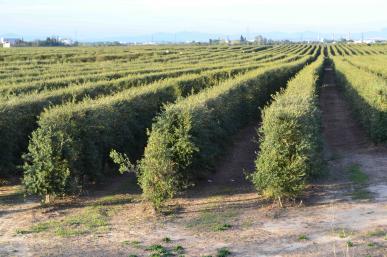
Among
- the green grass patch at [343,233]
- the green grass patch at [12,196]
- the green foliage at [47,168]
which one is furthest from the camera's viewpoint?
the green grass patch at [12,196]

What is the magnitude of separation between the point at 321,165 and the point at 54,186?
19.7 feet

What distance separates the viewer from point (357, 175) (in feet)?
44.1

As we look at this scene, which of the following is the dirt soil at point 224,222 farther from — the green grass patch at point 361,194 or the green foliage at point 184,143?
the green foliage at point 184,143

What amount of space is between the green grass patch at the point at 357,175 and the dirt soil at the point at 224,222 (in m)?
0.09

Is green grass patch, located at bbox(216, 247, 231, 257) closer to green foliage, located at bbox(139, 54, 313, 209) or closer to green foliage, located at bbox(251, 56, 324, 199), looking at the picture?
green foliage, located at bbox(139, 54, 313, 209)

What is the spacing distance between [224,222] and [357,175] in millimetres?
5255

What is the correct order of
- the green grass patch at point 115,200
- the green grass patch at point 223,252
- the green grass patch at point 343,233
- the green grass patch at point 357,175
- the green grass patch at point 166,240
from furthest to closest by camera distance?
1. the green grass patch at point 357,175
2. the green grass patch at point 115,200
3. the green grass patch at point 343,233
4. the green grass patch at point 166,240
5. the green grass patch at point 223,252

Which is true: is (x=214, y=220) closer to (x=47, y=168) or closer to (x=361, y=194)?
(x=47, y=168)

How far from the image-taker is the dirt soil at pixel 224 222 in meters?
8.42

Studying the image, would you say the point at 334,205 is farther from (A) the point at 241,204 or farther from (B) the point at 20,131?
(B) the point at 20,131

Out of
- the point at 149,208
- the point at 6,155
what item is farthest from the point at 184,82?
the point at 149,208

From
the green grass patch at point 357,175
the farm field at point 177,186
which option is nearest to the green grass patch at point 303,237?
the farm field at point 177,186

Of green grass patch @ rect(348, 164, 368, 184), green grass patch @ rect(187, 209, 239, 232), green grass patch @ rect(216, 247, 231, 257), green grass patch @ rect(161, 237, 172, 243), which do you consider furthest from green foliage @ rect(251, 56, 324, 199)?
green grass patch @ rect(161, 237, 172, 243)

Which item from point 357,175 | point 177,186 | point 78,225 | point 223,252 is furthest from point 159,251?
point 357,175
